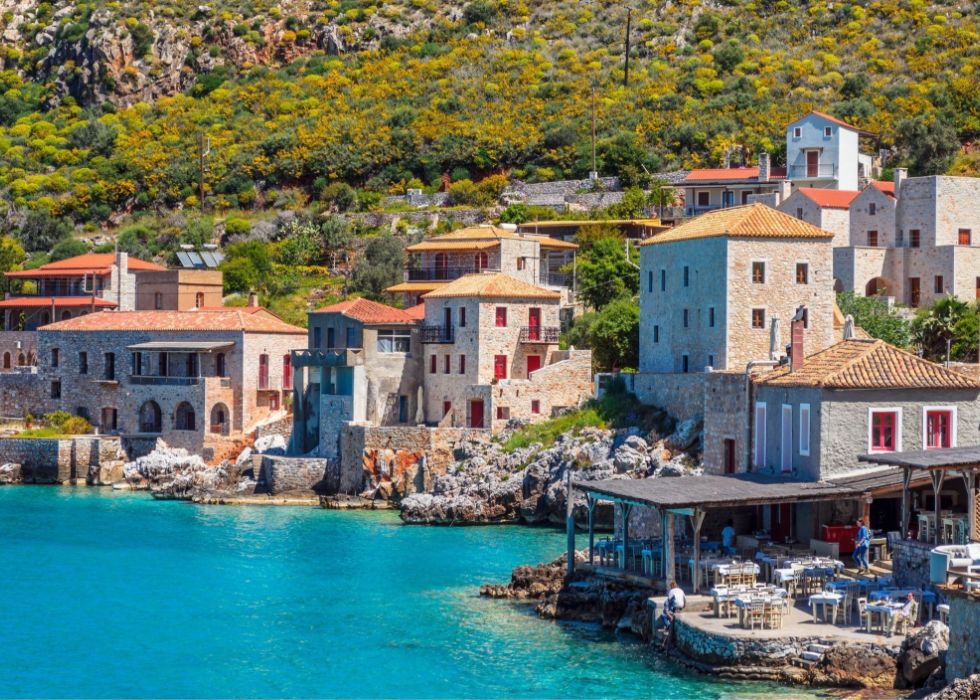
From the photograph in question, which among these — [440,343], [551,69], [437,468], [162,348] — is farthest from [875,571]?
[551,69]

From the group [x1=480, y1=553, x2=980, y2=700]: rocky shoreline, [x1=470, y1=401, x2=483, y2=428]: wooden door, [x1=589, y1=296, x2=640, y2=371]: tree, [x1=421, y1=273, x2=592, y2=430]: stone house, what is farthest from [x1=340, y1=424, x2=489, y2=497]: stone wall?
[x1=480, y1=553, x2=980, y2=700]: rocky shoreline

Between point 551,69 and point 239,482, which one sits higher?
point 551,69

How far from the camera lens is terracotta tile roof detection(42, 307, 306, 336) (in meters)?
71.4

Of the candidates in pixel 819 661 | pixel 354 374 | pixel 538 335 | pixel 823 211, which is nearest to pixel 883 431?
pixel 819 661

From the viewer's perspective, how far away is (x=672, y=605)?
33750mm

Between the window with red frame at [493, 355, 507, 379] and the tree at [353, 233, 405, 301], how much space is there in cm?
1857

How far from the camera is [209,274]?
81750 millimetres

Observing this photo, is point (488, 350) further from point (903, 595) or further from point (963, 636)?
point (963, 636)

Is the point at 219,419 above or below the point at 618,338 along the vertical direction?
below

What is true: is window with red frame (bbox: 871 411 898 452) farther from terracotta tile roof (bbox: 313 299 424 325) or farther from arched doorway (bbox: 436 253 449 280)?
arched doorway (bbox: 436 253 449 280)

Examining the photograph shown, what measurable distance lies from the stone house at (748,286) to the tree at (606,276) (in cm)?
1564

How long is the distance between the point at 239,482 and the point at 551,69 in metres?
62.4

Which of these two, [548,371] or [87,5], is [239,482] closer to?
[548,371]

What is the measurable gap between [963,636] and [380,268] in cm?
6006
